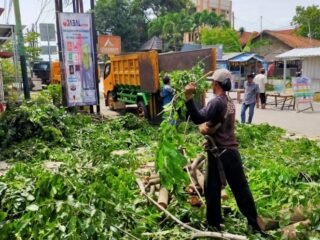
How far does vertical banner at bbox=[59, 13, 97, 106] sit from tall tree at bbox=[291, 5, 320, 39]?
34592mm

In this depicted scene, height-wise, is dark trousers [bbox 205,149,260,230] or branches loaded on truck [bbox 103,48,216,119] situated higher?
branches loaded on truck [bbox 103,48,216,119]

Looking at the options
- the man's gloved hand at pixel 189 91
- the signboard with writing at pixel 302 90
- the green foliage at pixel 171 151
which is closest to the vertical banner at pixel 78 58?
the green foliage at pixel 171 151

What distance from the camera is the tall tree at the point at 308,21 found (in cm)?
4266

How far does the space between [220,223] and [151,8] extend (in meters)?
48.5

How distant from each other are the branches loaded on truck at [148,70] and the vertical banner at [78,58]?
1.57 m

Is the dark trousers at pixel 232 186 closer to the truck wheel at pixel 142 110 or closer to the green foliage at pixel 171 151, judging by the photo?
the green foliage at pixel 171 151

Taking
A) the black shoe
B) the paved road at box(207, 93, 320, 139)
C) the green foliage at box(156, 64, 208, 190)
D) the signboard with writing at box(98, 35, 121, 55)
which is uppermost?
the signboard with writing at box(98, 35, 121, 55)

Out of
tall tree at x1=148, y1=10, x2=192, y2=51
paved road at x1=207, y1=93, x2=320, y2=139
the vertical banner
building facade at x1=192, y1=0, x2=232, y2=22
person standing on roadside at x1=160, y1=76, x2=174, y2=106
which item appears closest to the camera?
person standing on roadside at x1=160, y1=76, x2=174, y2=106

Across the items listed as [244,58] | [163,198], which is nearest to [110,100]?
[163,198]

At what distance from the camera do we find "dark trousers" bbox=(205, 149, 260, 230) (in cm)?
475

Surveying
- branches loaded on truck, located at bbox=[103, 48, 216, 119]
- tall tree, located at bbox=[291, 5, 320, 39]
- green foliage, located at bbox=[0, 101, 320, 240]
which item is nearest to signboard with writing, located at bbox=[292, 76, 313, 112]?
branches loaded on truck, located at bbox=[103, 48, 216, 119]

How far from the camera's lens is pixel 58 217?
374 centimetres

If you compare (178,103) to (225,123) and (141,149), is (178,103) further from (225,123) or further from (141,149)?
(141,149)

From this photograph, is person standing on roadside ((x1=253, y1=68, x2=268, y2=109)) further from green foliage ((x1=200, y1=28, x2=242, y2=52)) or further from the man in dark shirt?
green foliage ((x1=200, y1=28, x2=242, y2=52))
